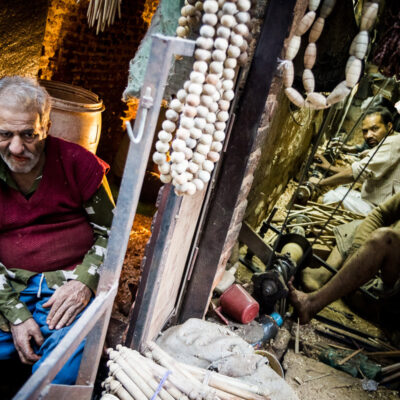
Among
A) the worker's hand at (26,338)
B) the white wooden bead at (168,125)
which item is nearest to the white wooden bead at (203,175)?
the white wooden bead at (168,125)

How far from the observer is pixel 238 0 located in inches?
53.7

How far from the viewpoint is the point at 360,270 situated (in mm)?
3854

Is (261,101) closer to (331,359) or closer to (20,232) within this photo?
(20,232)

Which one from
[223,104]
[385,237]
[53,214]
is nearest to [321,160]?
[385,237]

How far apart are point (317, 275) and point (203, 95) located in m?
4.01

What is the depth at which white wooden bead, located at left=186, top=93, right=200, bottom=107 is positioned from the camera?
4.40 feet

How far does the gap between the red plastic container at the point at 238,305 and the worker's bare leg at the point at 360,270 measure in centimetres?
111

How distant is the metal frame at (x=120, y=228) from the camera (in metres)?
1.14

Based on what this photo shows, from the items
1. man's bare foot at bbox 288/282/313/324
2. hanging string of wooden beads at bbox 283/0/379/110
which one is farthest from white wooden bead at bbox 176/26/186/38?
man's bare foot at bbox 288/282/313/324

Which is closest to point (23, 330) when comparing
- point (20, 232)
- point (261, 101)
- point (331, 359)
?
point (20, 232)

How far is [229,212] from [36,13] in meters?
3.35

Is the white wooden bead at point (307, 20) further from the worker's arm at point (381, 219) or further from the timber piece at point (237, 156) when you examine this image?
the worker's arm at point (381, 219)

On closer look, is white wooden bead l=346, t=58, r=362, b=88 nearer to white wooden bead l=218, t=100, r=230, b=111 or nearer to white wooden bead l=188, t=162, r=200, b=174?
white wooden bead l=218, t=100, r=230, b=111

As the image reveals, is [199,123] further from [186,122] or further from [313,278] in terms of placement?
[313,278]
